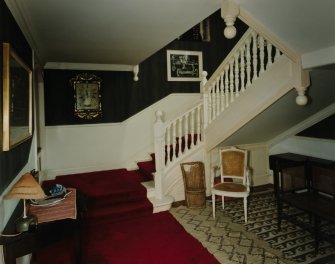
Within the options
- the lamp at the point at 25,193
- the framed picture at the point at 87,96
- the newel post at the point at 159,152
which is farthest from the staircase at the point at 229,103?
the lamp at the point at 25,193

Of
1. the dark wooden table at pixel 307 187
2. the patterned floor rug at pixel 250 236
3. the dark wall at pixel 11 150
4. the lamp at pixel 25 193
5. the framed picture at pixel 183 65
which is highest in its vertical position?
the framed picture at pixel 183 65

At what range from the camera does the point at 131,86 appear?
5523mm

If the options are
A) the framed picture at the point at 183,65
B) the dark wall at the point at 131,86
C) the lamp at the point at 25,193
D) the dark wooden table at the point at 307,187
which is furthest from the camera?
the framed picture at the point at 183,65

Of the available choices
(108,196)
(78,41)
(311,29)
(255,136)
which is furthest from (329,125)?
(78,41)

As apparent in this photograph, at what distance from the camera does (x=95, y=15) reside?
2424 millimetres

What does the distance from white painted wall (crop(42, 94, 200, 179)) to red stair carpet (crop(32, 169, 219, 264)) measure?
45 centimetres

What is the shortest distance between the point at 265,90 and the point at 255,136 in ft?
4.99

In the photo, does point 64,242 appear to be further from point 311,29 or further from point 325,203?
point 311,29

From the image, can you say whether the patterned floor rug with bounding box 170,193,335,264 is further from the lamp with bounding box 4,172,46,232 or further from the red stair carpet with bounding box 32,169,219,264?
the lamp with bounding box 4,172,46,232

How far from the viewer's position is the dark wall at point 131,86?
196 inches

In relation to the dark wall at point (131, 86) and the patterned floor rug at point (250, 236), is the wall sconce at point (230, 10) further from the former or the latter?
the dark wall at point (131, 86)

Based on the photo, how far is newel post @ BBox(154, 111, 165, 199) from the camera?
410 cm

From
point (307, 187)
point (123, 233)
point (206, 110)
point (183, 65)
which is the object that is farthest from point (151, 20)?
point (307, 187)

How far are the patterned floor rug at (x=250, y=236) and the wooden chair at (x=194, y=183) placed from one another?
0.14 m
